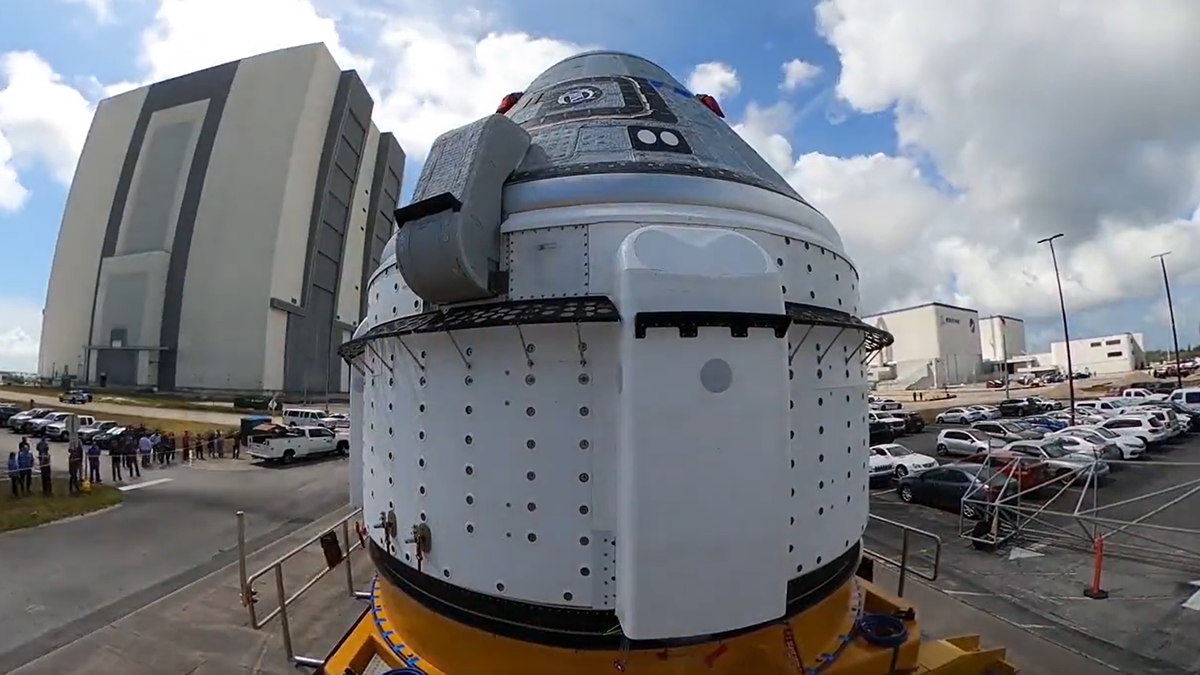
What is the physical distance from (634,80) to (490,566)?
14.6 ft

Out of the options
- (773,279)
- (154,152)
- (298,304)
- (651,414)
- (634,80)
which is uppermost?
(154,152)

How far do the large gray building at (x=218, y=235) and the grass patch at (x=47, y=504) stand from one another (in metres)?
32.5

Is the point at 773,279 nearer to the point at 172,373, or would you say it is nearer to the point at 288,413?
the point at 288,413

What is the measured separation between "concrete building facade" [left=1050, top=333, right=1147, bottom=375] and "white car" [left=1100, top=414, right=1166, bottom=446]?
70.1m

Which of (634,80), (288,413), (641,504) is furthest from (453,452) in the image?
(288,413)

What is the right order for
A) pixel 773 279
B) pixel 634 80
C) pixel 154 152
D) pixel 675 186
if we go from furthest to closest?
pixel 154 152 < pixel 634 80 < pixel 675 186 < pixel 773 279

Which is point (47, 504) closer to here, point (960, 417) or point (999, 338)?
point (960, 417)

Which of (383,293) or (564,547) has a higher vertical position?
(383,293)

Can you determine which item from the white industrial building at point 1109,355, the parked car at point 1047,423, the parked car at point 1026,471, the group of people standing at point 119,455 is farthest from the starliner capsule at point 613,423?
the white industrial building at point 1109,355

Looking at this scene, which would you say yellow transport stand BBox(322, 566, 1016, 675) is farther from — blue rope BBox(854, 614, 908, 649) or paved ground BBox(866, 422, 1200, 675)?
paved ground BBox(866, 422, 1200, 675)

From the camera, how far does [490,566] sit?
359 cm

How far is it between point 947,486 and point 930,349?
74454mm

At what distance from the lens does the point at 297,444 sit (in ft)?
77.7

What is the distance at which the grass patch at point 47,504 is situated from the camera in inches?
522
